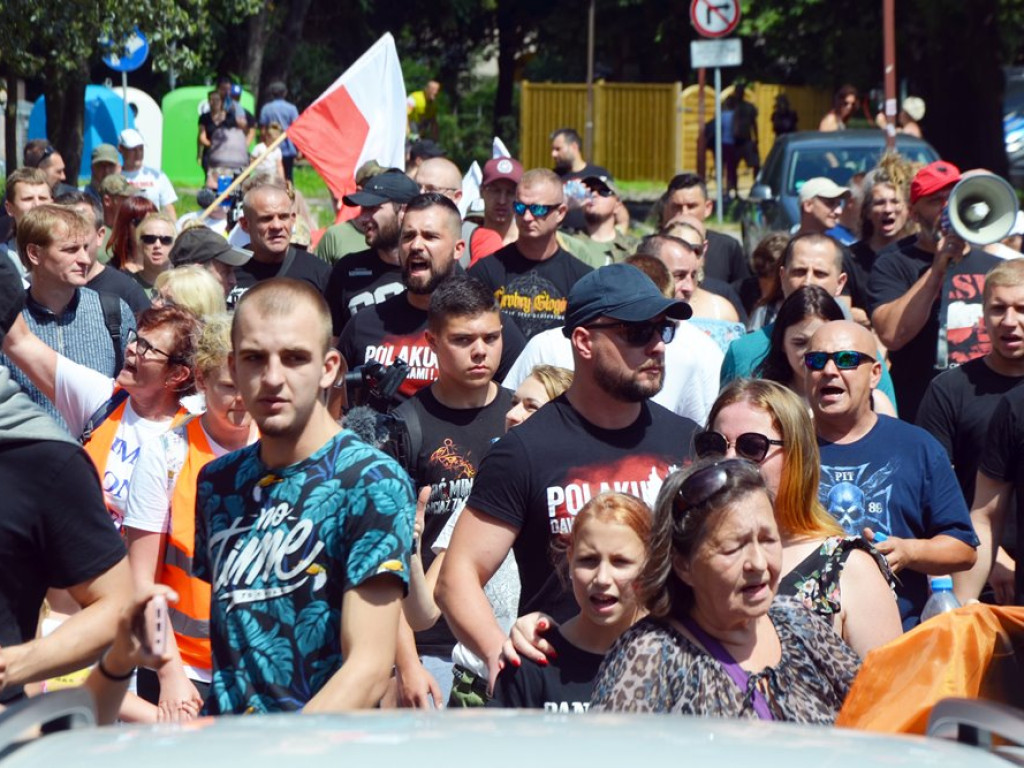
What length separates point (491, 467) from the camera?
520 cm

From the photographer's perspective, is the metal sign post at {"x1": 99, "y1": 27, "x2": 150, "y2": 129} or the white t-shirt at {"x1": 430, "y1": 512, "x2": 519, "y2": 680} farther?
the metal sign post at {"x1": 99, "y1": 27, "x2": 150, "y2": 129}

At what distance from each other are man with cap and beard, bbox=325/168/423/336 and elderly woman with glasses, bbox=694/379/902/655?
12.6 feet

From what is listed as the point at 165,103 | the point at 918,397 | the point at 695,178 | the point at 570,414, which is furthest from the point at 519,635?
the point at 165,103

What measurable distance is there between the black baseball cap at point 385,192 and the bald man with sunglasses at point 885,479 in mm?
3770

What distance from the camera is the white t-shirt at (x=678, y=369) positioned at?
712cm

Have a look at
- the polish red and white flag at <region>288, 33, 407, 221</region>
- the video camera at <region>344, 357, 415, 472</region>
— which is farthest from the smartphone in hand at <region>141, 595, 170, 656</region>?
the polish red and white flag at <region>288, 33, 407, 221</region>

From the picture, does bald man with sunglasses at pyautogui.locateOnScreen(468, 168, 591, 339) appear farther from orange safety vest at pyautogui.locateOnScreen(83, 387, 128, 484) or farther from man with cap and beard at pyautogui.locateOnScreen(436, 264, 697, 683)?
man with cap and beard at pyautogui.locateOnScreen(436, 264, 697, 683)

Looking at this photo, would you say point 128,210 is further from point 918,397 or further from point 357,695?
point 357,695

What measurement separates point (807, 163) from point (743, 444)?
13576mm

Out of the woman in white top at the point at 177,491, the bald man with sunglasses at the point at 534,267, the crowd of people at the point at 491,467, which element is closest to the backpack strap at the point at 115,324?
the crowd of people at the point at 491,467

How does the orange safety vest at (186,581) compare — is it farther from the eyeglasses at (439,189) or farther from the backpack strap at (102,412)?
the eyeglasses at (439,189)

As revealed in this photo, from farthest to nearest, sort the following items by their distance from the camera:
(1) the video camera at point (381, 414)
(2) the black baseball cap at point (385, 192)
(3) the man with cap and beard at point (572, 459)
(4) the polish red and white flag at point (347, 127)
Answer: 1. (4) the polish red and white flag at point (347, 127)
2. (2) the black baseball cap at point (385, 192)
3. (1) the video camera at point (381, 414)
4. (3) the man with cap and beard at point (572, 459)

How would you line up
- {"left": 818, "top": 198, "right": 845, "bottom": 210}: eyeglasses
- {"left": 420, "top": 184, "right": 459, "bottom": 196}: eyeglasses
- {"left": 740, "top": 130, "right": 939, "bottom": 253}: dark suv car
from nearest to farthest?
{"left": 420, "top": 184, "right": 459, "bottom": 196}: eyeglasses < {"left": 818, "top": 198, "right": 845, "bottom": 210}: eyeglasses < {"left": 740, "top": 130, "right": 939, "bottom": 253}: dark suv car

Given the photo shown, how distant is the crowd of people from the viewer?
387 centimetres
